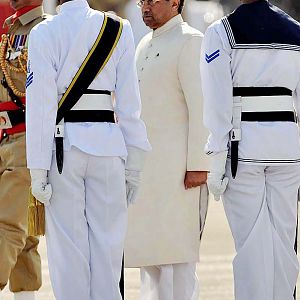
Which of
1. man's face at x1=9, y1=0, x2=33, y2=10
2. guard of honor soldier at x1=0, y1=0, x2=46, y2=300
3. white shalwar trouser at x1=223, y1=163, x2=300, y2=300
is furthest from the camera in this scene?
man's face at x1=9, y1=0, x2=33, y2=10

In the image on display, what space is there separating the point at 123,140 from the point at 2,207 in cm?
117

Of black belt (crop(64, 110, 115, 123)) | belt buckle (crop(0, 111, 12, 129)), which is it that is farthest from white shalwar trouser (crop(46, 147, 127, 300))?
belt buckle (crop(0, 111, 12, 129))

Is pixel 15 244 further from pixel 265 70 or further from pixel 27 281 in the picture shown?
pixel 265 70

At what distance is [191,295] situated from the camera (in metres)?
7.53

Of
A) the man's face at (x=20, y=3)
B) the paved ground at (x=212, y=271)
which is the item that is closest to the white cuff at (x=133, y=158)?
the man's face at (x=20, y=3)

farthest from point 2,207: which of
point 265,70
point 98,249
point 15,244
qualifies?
point 265,70

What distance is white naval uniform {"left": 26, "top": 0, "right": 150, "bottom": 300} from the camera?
6.29 m

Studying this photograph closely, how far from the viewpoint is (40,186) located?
627cm

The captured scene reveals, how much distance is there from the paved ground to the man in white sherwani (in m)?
0.75

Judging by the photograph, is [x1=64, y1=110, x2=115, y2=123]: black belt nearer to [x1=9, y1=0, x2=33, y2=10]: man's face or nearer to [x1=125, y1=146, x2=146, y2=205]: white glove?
[x1=125, y1=146, x2=146, y2=205]: white glove

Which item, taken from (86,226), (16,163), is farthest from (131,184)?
(16,163)

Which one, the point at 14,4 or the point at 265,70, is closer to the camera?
the point at 265,70

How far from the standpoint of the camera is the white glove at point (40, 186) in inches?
247

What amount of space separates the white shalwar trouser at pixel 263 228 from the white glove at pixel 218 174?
0.15ft
